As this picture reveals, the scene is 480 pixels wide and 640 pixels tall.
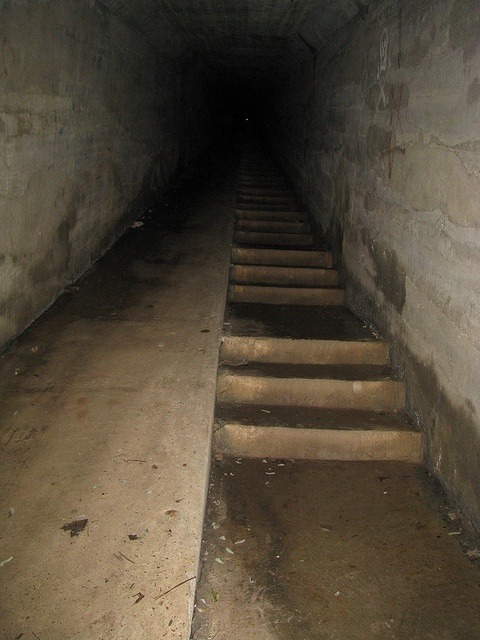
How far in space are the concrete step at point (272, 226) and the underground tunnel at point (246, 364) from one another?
0.74 metres

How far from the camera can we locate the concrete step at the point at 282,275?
592 cm

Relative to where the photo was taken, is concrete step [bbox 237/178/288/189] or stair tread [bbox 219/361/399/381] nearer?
stair tread [bbox 219/361/399/381]

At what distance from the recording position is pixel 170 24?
720cm

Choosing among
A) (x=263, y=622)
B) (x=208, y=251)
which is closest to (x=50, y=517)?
(x=263, y=622)

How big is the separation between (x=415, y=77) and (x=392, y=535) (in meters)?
3.09

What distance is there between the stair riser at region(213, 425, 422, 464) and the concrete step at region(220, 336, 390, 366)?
33.2 inches

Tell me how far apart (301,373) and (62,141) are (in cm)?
290

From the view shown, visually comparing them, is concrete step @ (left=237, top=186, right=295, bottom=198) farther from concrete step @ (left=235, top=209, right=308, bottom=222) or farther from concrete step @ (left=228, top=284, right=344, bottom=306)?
concrete step @ (left=228, top=284, right=344, bottom=306)

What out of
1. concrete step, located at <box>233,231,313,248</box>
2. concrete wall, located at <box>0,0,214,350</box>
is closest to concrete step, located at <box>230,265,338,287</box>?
concrete step, located at <box>233,231,313,248</box>

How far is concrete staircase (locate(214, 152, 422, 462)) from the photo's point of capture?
12.5ft

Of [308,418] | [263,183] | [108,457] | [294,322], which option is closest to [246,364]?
[308,418]

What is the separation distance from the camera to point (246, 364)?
441 cm

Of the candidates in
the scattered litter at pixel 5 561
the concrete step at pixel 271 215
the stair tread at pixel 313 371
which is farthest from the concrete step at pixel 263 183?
the scattered litter at pixel 5 561

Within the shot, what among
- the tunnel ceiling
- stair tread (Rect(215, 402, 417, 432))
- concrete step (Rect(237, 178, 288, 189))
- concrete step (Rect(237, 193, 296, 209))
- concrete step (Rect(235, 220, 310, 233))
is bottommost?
stair tread (Rect(215, 402, 417, 432))
